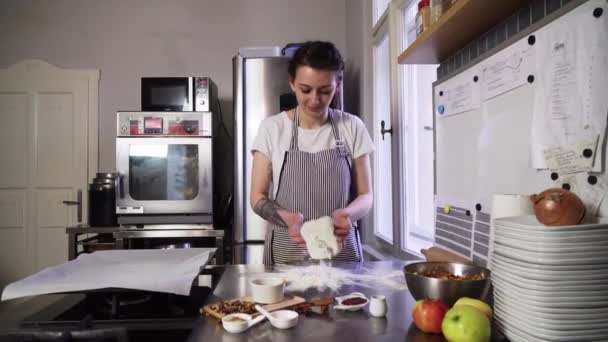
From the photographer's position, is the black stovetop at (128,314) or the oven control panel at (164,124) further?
the oven control panel at (164,124)

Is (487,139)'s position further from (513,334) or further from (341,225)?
(513,334)

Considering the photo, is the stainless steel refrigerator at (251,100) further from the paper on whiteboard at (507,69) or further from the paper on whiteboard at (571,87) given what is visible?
the paper on whiteboard at (571,87)

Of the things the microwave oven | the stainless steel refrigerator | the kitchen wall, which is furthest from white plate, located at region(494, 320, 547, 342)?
the kitchen wall

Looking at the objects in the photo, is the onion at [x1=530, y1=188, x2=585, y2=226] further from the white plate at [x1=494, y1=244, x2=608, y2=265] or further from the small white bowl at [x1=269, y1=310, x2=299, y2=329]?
the small white bowl at [x1=269, y1=310, x2=299, y2=329]

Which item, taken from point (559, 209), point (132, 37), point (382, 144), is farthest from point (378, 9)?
point (559, 209)

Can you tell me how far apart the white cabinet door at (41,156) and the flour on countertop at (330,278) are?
2770mm

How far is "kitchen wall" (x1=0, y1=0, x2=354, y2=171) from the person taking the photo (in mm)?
3395

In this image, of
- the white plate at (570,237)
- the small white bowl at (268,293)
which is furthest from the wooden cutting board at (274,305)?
the white plate at (570,237)

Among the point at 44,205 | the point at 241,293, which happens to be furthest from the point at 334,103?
the point at 44,205

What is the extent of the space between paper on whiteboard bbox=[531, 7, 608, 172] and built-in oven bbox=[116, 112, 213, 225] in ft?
6.85

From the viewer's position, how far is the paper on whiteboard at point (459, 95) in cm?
123

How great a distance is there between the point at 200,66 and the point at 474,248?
2815 millimetres

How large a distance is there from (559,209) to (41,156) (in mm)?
3742

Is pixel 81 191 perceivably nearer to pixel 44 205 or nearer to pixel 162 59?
pixel 44 205
